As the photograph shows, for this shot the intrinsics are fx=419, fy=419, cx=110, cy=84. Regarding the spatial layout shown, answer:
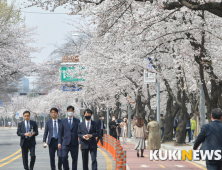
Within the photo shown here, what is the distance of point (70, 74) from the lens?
36281 millimetres

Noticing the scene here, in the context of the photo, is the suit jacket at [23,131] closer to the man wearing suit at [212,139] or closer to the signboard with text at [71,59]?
the man wearing suit at [212,139]

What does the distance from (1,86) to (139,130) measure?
25989mm

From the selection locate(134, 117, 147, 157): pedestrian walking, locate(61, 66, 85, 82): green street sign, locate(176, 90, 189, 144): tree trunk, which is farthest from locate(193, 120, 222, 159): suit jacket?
locate(61, 66, 85, 82): green street sign

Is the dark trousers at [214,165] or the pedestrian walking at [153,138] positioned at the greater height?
the dark trousers at [214,165]

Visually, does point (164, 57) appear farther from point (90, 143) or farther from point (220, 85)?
point (90, 143)

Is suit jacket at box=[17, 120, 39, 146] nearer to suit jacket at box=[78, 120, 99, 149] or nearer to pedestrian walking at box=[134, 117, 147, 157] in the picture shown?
suit jacket at box=[78, 120, 99, 149]

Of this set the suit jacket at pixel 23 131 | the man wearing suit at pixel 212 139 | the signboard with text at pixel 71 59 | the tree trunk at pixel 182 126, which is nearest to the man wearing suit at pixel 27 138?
the suit jacket at pixel 23 131

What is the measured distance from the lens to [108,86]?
3225 centimetres

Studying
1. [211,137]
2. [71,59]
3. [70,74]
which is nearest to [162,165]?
[211,137]

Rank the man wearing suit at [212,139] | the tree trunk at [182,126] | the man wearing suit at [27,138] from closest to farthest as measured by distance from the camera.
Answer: the man wearing suit at [212,139], the man wearing suit at [27,138], the tree trunk at [182,126]

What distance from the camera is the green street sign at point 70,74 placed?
1422 inches

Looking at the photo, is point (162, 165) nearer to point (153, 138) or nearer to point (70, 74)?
point (153, 138)

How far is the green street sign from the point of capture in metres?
36.1

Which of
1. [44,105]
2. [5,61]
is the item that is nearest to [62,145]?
[5,61]
